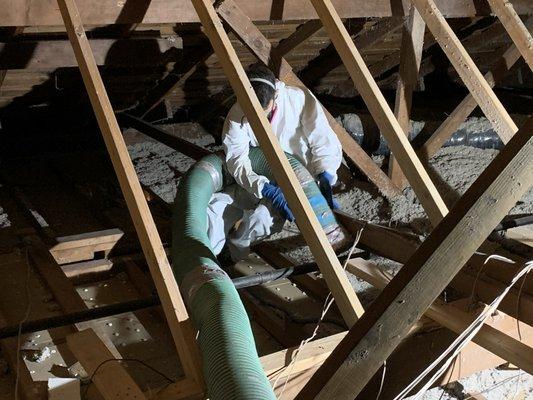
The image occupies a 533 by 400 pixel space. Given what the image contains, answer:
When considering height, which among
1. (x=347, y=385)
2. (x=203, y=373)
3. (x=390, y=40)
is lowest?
(x=347, y=385)

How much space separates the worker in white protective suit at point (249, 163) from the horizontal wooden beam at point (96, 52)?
0.83m

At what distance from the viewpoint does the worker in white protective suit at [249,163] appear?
11.5 ft

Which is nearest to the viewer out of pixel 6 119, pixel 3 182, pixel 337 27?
pixel 337 27

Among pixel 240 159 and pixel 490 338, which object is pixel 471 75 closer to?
pixel 240 159

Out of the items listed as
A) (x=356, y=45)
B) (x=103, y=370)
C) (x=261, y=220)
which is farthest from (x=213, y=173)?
(x=356, y=45)

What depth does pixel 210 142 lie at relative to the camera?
6.29 metres

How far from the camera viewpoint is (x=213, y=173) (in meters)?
3.51

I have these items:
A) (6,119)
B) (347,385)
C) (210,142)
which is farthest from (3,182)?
(347,385)

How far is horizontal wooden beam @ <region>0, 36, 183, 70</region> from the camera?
379 cm

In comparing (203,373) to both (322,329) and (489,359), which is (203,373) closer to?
(489,359)

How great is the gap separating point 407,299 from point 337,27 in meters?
1.81

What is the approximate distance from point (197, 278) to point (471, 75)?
1.80 meters

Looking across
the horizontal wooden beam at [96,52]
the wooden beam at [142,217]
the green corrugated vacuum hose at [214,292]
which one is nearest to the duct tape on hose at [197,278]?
the green corrugated vacuum hose at [214,292]

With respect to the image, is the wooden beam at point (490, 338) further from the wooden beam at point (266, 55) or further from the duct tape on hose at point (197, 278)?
the wooden beam at point (266, 55)
